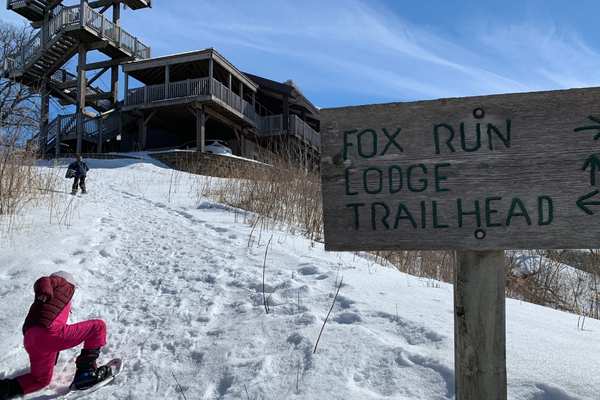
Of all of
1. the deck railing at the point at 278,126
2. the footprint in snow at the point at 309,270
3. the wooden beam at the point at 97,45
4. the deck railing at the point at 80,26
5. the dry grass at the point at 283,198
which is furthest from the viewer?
the deck railing at the point at 278,126

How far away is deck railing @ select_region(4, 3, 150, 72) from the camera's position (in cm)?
1866

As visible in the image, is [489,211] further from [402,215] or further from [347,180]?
[347,180]

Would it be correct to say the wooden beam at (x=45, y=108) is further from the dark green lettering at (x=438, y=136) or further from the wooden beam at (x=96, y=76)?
the dark green lettering at (x=438, y=136)

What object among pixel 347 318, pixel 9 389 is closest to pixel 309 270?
pixel 347 318

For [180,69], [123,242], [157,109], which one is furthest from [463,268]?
[180,69]

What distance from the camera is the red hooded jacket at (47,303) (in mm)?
2561

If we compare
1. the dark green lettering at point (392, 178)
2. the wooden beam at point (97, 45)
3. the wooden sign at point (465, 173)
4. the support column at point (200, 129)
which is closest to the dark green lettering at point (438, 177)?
the wooden sign at point (465, 173)

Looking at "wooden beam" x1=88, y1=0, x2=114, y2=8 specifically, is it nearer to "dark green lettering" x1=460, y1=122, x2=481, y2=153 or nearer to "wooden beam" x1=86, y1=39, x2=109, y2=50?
"wooden beam" x1=86, y1=39, x2=109, y2=50

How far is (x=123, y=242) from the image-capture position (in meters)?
5.04

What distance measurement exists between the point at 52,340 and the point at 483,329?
2332 millimetres

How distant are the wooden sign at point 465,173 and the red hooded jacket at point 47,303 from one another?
1.96 meters

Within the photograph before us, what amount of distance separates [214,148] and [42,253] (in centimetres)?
1402

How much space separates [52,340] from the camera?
252cm

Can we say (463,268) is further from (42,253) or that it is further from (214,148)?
(214,148)
